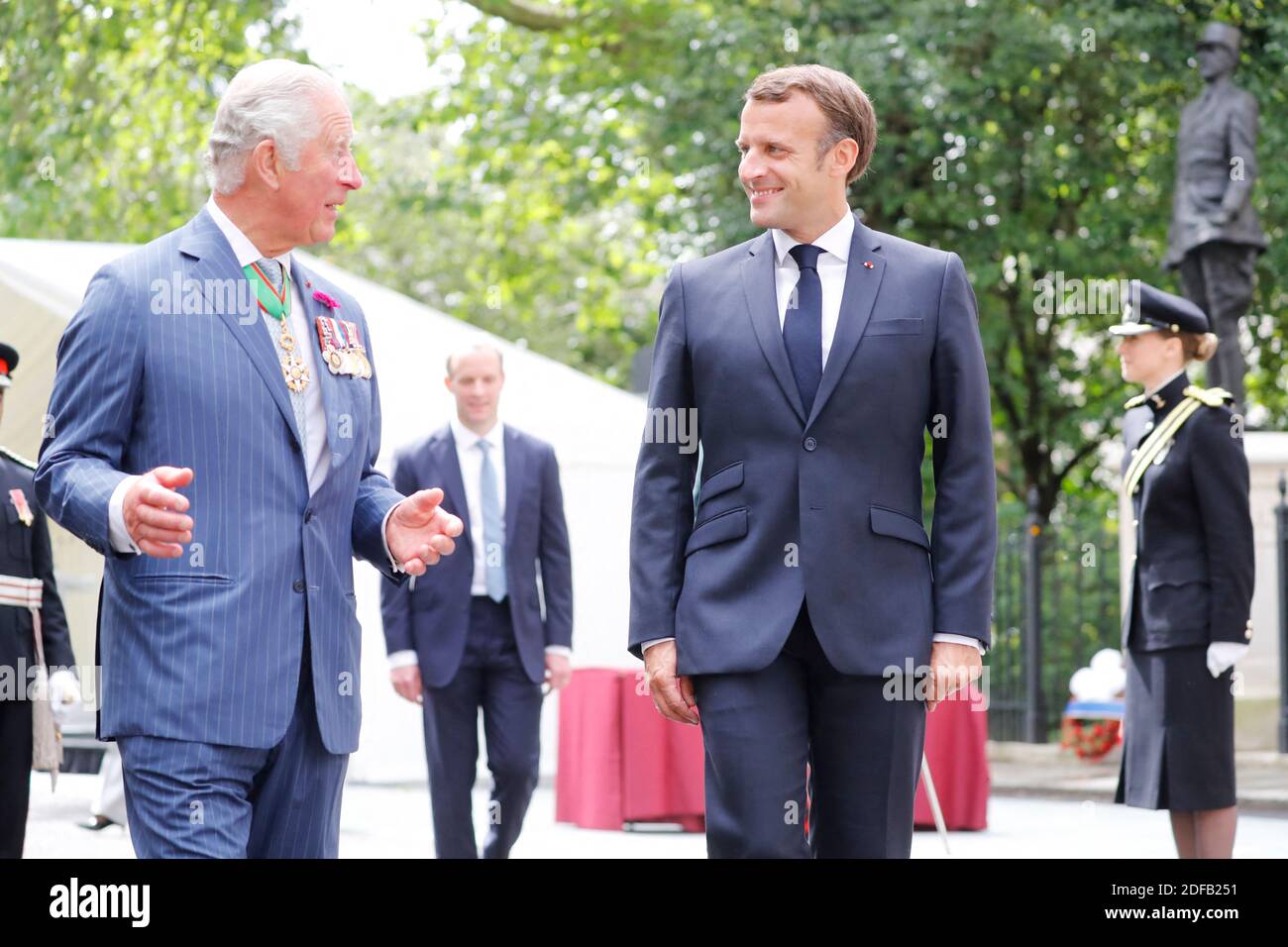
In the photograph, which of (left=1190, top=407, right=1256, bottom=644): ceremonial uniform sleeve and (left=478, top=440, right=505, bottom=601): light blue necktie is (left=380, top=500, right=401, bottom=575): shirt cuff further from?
(left=1190, top=407, right=1256, bottom=644): ceremonial uniform sleeve

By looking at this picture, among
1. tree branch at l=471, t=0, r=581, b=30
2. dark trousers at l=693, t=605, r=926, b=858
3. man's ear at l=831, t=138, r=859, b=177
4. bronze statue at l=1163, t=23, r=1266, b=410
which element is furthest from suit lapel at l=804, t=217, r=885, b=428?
tree branch at l=471, t=0, r=581, b=30

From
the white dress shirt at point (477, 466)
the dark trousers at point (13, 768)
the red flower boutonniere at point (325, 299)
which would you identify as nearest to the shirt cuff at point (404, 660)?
the white dress shirt at point (477, 466)

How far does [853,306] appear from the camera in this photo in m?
4.15

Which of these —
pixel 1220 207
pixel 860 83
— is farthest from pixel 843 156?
pixel 860 83

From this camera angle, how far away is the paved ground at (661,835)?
31.1 feet

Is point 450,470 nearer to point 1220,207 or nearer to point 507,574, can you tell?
point 507,574

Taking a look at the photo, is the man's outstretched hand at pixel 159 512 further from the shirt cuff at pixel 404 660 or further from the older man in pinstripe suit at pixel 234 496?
the shirt cuff at pixel 404 660

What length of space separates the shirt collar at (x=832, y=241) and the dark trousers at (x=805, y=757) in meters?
0.82

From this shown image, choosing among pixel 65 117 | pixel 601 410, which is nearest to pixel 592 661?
pixel 601 410

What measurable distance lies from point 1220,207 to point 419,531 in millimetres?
10276

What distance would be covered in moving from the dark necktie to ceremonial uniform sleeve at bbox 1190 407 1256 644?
300 cm

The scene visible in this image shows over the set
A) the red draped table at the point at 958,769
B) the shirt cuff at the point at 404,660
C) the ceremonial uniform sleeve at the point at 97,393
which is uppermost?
the ceremonial uniform sleeve at the point at 97,393

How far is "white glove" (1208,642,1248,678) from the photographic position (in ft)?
21.8

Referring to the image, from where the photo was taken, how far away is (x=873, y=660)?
3.98m
